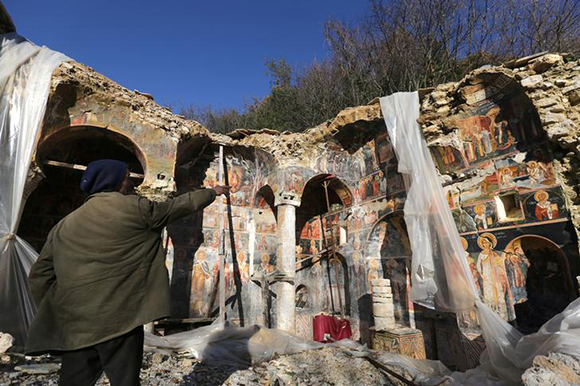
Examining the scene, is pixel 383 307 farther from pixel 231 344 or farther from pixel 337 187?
pixel 337 187

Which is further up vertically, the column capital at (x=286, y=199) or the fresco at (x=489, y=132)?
the fresco at (x=489, y=132)

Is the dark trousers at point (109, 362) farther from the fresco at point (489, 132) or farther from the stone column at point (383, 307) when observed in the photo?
the fresco at point (489, 132)

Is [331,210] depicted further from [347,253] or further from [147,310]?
[147,310]

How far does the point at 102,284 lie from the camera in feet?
5.78

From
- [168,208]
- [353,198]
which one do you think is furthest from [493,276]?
[168,208]

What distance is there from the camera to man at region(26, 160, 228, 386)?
5.64ft

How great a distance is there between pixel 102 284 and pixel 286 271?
296 inches

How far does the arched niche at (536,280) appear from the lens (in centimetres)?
562

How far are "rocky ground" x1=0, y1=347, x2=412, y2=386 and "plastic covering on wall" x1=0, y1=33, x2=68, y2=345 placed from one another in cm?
64

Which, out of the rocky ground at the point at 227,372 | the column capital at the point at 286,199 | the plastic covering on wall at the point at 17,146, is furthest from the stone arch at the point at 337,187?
the plastic covering on wall at the point at 17,146

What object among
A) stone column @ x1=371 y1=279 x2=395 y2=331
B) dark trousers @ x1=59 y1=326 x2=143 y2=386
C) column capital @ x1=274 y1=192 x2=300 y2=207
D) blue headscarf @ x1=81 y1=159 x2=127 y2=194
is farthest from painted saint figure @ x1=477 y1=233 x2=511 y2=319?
blue headscarf @ x1=81 y1=159 x2=127 y2=194

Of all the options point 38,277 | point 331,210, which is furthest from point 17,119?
point 331,210

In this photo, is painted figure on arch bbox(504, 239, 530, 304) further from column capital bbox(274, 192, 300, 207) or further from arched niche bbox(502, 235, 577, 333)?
column capital bbox(274, 192, 300, 207)

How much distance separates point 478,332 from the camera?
20.9ft
